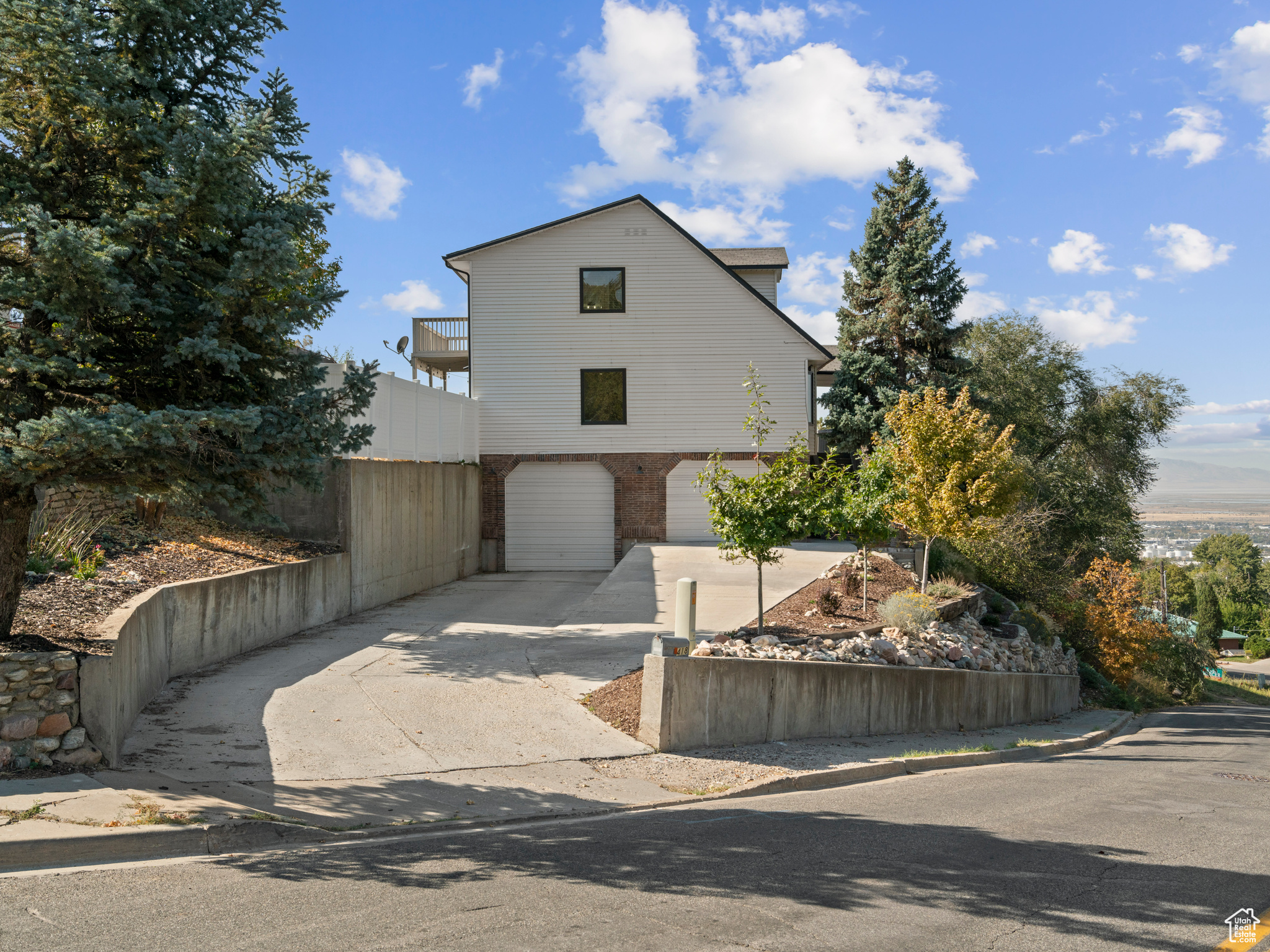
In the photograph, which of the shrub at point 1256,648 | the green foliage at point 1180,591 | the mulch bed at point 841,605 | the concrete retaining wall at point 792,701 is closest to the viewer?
the concrete retaining wall at point 792,701

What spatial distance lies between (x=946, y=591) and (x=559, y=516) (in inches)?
445

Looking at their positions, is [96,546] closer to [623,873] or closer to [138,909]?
[138,909]

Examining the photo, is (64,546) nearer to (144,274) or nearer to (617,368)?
(144,274)

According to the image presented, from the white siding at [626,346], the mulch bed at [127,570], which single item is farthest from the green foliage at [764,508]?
the white siding at [626,346]

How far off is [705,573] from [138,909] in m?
14.7

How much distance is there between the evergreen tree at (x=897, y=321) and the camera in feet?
88.0

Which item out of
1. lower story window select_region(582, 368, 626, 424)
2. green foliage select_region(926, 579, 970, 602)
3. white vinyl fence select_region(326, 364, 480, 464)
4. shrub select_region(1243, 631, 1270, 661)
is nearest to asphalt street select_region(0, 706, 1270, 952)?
white vinyl fence select_region(326, 364, 480, 464)

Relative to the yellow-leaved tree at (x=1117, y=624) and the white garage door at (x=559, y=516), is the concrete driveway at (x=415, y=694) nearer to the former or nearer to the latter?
the white garage door at (x=559, y=516)

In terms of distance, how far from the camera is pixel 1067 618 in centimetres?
2592

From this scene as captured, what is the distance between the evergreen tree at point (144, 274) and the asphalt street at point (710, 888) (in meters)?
3.14

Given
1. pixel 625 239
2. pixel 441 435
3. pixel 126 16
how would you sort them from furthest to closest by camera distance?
pixel 625 239 → pixel 441 435 → pixel 126 16

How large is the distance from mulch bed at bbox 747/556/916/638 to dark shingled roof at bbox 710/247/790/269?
46.4 feet

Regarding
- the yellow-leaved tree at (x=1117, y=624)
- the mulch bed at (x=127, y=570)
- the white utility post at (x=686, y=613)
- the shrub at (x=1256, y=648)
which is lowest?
the shrub at (x=1256, y=648)

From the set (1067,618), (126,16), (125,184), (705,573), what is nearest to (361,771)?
(125,184)
